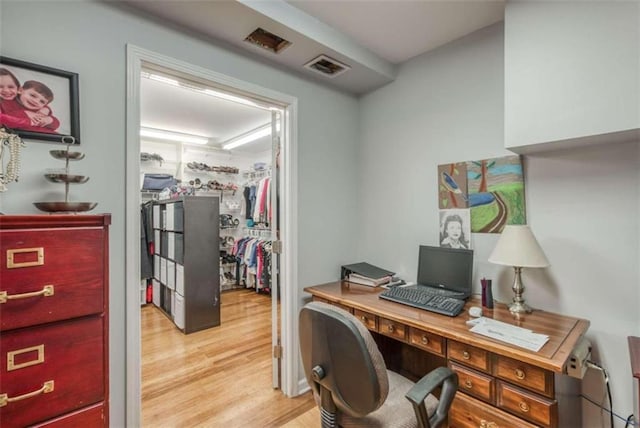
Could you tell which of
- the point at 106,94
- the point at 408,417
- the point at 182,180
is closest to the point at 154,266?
the point at 182,180

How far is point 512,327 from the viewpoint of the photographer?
1.40m

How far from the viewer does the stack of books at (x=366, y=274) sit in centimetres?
223

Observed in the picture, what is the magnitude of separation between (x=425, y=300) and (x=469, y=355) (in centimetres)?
41

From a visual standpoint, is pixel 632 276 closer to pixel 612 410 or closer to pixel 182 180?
pixel 612 410

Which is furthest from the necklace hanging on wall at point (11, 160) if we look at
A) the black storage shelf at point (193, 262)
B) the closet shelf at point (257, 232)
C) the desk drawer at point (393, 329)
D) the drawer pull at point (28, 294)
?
the closet shelf at point (257, 232)

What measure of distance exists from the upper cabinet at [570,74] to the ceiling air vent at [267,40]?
1.29 meters

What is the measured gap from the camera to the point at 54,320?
1.00 meters

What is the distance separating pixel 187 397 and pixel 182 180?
358cm

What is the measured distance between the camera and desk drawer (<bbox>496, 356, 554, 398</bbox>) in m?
1.13

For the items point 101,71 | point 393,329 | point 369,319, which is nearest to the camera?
point 101,71

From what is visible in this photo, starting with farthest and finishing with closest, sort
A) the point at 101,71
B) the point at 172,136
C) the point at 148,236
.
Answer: the point at 172,136 → the point at 148,236 → the point at 101,71

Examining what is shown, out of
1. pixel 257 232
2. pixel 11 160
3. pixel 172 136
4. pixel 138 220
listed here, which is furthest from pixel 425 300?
pixel 172 136

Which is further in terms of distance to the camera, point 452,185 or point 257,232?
point 257,232

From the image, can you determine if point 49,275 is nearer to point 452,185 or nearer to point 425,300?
point 425,300
